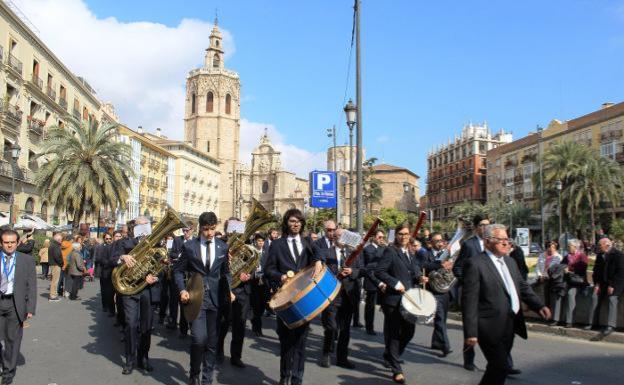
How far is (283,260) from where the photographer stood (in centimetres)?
660

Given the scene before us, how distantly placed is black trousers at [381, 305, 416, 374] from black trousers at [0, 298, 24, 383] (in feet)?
14.5

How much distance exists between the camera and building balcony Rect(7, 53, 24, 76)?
112ft

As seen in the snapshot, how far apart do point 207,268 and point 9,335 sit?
98.2 inches

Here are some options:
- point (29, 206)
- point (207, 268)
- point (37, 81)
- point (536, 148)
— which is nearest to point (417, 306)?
point (207, 268)

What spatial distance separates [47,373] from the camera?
725 cm

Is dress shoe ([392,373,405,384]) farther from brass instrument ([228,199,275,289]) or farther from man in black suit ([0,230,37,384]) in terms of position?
man in black suit ([0,230,37,384])

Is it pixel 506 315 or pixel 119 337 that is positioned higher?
pixel 506 315

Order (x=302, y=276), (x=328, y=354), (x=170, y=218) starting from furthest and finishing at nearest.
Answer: (x=328, y=354)
(x=170, y=218)
(x=302, y=276)

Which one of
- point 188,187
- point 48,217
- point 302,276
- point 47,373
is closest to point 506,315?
point 302,276

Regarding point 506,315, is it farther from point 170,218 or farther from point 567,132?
point 567,132

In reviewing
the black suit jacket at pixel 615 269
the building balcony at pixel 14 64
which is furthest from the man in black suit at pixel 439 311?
the building balcony at pixel 14 64

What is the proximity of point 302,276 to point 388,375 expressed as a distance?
80.6 inches

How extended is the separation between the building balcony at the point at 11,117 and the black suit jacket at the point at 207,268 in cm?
3212

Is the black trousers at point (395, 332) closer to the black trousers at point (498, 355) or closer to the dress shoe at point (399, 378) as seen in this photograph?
the dress shoe at point (399, 378)
